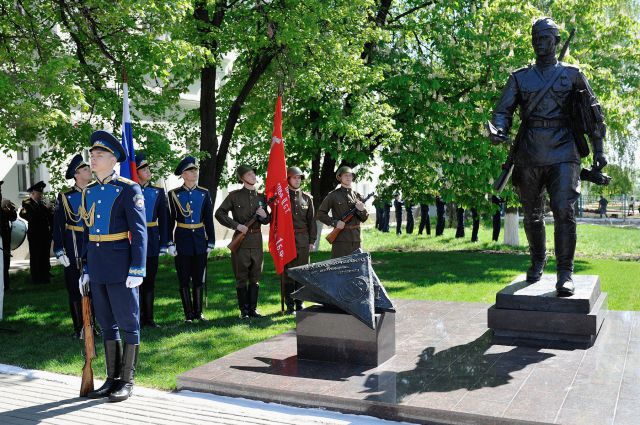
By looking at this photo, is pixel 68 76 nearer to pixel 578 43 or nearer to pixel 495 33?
pixel 495 33

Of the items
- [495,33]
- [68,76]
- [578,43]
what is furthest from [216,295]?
[578,43]

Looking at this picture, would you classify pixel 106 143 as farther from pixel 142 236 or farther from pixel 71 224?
pixel 71 224

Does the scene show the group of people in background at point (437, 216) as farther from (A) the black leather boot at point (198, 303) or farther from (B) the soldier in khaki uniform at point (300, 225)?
(A) the black leather boot at point (198, 303)

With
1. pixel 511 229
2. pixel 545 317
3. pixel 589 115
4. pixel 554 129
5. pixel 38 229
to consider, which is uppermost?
pixel 589 115

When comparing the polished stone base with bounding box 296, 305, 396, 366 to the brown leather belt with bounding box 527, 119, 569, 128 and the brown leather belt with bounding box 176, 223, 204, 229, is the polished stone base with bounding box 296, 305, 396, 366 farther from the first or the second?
the brown leather belt with bounding box 176, 223, 204, 229

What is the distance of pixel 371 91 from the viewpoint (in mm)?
16094

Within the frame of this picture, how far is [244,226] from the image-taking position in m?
8.88

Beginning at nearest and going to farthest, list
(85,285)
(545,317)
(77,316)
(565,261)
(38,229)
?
(85,285)
(545,317)
(565,261)
(77,316)
(38,229)

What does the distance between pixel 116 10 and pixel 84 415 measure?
6613mm

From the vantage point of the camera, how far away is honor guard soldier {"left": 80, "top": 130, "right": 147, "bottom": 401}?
572 centimetres

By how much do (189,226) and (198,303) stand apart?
1.03 m

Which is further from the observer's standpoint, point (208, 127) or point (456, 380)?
point (208, 127)

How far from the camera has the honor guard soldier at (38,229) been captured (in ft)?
44.9

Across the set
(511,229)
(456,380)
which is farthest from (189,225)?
(511,229)
